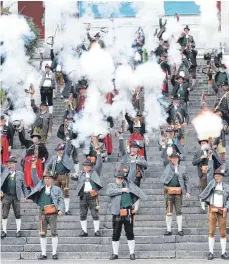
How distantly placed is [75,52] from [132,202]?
31.7ft

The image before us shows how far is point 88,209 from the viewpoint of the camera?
2128 centimetres

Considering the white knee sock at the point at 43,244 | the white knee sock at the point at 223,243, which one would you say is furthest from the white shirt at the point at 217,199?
the white knee sock at the point at 43,244

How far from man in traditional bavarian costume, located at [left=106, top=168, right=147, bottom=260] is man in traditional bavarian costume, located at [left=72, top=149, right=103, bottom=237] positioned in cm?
81

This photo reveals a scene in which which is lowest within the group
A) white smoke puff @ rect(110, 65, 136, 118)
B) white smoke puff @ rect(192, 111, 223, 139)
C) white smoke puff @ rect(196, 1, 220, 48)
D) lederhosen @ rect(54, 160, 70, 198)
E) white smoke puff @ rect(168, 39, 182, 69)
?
lederhosen @ rect(54, 160, 70, 198)

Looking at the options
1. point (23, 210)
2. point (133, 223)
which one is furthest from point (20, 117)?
point (133, 223)

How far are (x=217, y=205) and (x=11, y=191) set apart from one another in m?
4.35

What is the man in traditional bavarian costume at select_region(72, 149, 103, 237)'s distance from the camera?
2033cm

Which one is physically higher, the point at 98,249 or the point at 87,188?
the point at 87,188

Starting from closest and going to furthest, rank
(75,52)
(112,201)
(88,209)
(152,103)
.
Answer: (112,201)
(88,209)
(152,103)
(75,52)

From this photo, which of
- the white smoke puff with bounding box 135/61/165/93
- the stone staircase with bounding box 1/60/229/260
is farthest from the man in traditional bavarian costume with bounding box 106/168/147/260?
the white smoke puff with bounding box 135/61/165/93

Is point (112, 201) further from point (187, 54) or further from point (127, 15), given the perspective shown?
point (127, 15)

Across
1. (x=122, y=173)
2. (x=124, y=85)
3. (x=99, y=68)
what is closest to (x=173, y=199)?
(x=122, y=173)

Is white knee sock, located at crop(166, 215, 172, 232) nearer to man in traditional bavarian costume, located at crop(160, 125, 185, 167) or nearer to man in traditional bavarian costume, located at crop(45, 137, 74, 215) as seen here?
man in traditional bavarian costume, located at crop(160, 125, 185, 167)

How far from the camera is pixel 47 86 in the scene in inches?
1076
